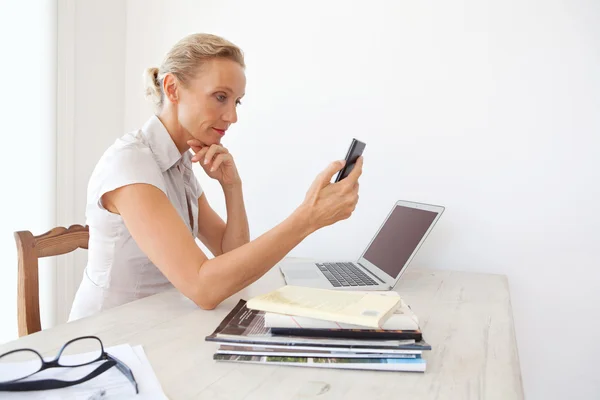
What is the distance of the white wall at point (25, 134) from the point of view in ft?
5.50

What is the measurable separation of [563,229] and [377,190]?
0.53 metres

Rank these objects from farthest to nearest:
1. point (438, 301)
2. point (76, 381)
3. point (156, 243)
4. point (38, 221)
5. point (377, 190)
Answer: point (38, 221) < point (377, 190) < point (438, 301) < point (156, 243) < point (76, 381)

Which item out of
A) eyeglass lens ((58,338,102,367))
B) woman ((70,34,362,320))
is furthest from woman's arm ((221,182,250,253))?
eyeglass lens ((58,338,102,367))

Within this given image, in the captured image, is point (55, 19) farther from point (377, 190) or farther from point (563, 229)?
point (563, 229)

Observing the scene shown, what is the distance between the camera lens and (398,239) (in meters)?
1.42

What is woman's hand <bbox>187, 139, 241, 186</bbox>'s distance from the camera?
139cm

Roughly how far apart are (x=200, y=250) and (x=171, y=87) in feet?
1.59

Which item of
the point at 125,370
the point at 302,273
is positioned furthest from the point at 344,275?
the point at 125,370

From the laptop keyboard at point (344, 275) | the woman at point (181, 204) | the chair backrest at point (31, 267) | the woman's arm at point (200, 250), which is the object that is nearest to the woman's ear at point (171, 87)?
the woman at point (181, 204)

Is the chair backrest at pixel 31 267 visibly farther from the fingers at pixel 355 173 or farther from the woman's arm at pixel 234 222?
the fingers at pixel 355 173

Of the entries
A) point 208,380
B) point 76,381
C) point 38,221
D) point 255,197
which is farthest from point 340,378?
point 38,221

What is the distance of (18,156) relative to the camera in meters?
1.71

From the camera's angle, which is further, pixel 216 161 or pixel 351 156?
pixel 216 161

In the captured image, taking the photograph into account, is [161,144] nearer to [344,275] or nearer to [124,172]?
[124,172]
